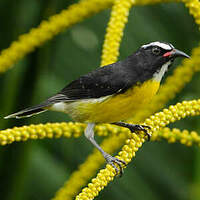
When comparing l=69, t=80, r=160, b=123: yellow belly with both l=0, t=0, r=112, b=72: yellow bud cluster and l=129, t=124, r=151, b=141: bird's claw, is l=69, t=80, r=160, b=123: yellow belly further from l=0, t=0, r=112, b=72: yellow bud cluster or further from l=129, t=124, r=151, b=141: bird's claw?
l=0, t=0, r=112, b=72: yellow bud cluster

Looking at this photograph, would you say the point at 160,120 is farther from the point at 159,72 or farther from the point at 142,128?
the point at 159,72

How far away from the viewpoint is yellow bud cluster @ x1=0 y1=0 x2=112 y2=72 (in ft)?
6.08

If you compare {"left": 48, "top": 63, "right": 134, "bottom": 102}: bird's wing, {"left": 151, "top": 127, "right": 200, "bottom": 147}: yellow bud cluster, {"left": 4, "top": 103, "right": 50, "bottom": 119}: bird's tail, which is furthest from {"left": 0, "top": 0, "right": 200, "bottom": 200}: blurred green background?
{"left": 151, "top": 127, "right": 200, "bottom": 147}: yellow bud cluster

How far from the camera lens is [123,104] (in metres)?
1.93

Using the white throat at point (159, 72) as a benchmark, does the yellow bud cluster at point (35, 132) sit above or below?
below

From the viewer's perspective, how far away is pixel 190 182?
2244 mm

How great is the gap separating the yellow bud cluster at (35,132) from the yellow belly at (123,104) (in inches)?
15.6

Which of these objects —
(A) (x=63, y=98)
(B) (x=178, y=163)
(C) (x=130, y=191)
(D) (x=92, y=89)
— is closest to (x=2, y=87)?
(A) (x=63, y=98)

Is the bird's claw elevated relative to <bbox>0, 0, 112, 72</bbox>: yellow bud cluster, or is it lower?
lower

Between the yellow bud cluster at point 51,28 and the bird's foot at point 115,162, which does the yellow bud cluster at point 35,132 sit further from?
the yellow bud cluster at point 51,28

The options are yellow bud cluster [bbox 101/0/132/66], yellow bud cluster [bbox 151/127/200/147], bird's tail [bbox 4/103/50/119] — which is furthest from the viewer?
bird's tail [bbox 4/103/50/119]

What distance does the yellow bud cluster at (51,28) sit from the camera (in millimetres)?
1854

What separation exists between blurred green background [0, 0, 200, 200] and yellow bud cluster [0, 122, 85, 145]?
49 cm

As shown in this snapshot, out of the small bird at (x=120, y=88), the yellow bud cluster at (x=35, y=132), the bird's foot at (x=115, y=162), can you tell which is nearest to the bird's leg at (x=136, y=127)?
the small bird at (x=120, y=88)
